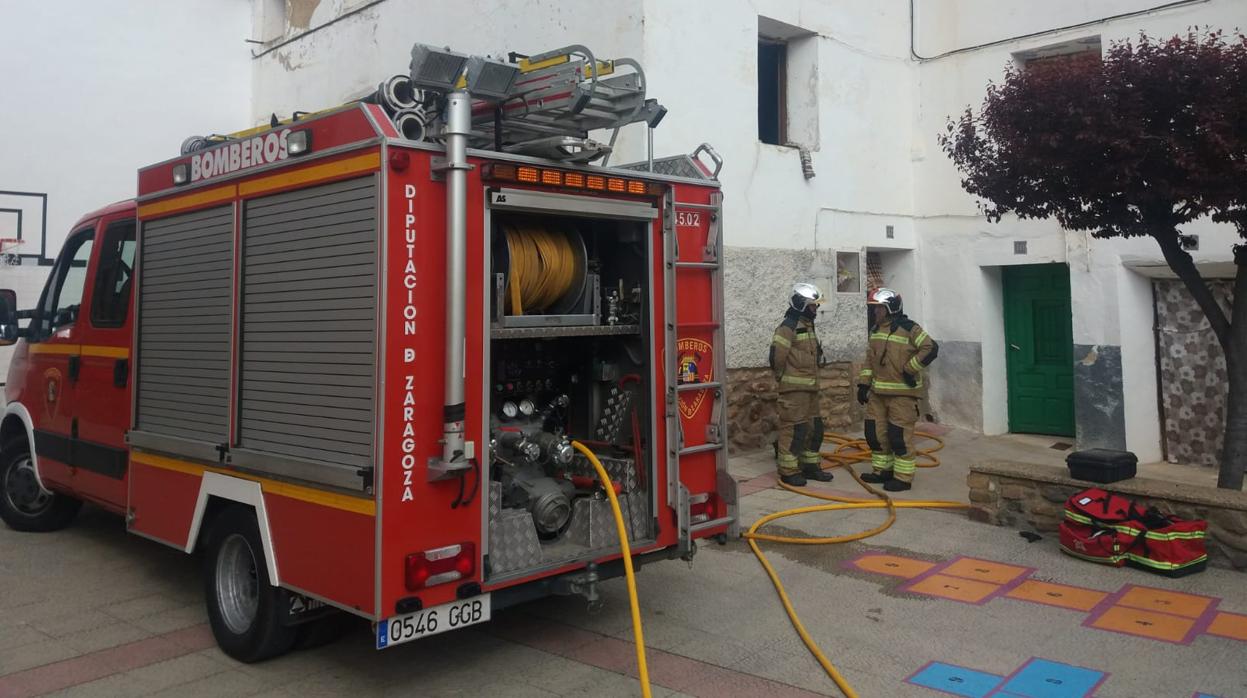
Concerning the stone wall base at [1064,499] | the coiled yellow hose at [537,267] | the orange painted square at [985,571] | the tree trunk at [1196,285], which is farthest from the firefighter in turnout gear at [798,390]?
the coiled yellow hose at [537,267]

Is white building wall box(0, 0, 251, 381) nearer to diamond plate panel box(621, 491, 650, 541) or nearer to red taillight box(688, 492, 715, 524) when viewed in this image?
diamond plate panel box(621, 491, 650, 541)

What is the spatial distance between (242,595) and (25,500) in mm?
3577

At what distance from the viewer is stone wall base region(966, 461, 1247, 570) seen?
5.79m

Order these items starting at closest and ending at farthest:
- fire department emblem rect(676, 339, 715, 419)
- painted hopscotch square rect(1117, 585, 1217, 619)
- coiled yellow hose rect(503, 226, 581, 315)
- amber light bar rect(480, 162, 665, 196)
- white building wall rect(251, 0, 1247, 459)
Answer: amber light bar rect(480, 162, 665, 196), coiled yellow hose rect(503, 226, 581, 315), fire department emblem rect(676, 339, 715, 419), painted hopscotch square rect(1117, 585, 1217, 619), white building wall rect(251, 0, 1247, 459)

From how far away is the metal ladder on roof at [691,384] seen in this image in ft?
15.8

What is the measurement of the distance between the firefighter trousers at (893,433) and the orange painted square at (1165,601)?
2932mm

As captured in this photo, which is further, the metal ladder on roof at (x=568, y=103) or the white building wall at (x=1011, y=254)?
the white building wall at (x=1011, y=254)

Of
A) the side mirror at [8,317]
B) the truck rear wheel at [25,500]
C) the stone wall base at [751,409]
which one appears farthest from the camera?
the stone wall base at [751,409]

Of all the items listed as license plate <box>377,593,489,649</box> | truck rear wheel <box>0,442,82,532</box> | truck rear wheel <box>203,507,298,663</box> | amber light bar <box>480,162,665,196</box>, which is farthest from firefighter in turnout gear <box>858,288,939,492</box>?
truck rear wheel <box>0,442,82,532</box>

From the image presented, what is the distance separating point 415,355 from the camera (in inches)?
148

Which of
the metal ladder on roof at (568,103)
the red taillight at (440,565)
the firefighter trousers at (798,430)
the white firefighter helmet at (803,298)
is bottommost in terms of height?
the red taillight at (440,565)

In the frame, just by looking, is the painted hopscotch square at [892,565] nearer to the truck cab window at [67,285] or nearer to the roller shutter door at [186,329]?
the roller shutter door at [186,329]

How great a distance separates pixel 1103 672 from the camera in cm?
429

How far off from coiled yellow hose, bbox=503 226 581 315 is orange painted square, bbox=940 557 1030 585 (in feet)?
10.7
